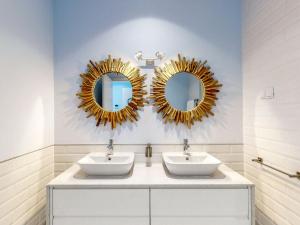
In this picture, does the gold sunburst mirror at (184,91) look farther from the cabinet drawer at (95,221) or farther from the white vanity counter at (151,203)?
the cabinet drawer at (95,221)

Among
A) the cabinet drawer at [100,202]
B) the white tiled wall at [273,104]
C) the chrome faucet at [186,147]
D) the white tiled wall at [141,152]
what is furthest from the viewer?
the white tiled wall at [141,152]

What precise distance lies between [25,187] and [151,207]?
0.95 meters

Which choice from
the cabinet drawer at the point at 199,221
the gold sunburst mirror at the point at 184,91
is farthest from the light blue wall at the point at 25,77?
the cabinet drawer at the point at 199,221

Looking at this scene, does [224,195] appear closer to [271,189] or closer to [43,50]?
[271,189]

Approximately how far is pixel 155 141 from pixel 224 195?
33.0 inches

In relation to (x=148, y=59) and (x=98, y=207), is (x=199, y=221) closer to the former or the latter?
(x=98, y=207)

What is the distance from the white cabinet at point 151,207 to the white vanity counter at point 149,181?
34mm

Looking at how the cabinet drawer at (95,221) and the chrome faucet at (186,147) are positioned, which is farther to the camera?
the chrome faucet at (186,147)

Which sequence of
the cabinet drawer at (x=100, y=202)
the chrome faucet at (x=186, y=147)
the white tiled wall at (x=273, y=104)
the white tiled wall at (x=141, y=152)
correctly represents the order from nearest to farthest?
the white tiled wall at (x=273, y=104) → the cabinet drawer at (x=100, y=202) → the chrome faucet at (x=186, y=147) → the white tiled wall at (x=141, y=152)

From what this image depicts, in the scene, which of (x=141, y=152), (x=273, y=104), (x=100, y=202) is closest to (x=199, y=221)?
(x=100, y=202)

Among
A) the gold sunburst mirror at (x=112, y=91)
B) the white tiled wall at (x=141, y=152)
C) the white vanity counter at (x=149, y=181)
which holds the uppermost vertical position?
the gold sunburst mirror at (x=112, y=91)

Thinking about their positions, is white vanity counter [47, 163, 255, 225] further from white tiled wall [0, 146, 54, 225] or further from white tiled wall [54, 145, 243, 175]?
white tiled wall [54, 145, 243, 175]

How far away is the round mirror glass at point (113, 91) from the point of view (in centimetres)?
223

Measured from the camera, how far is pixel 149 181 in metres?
1.68
